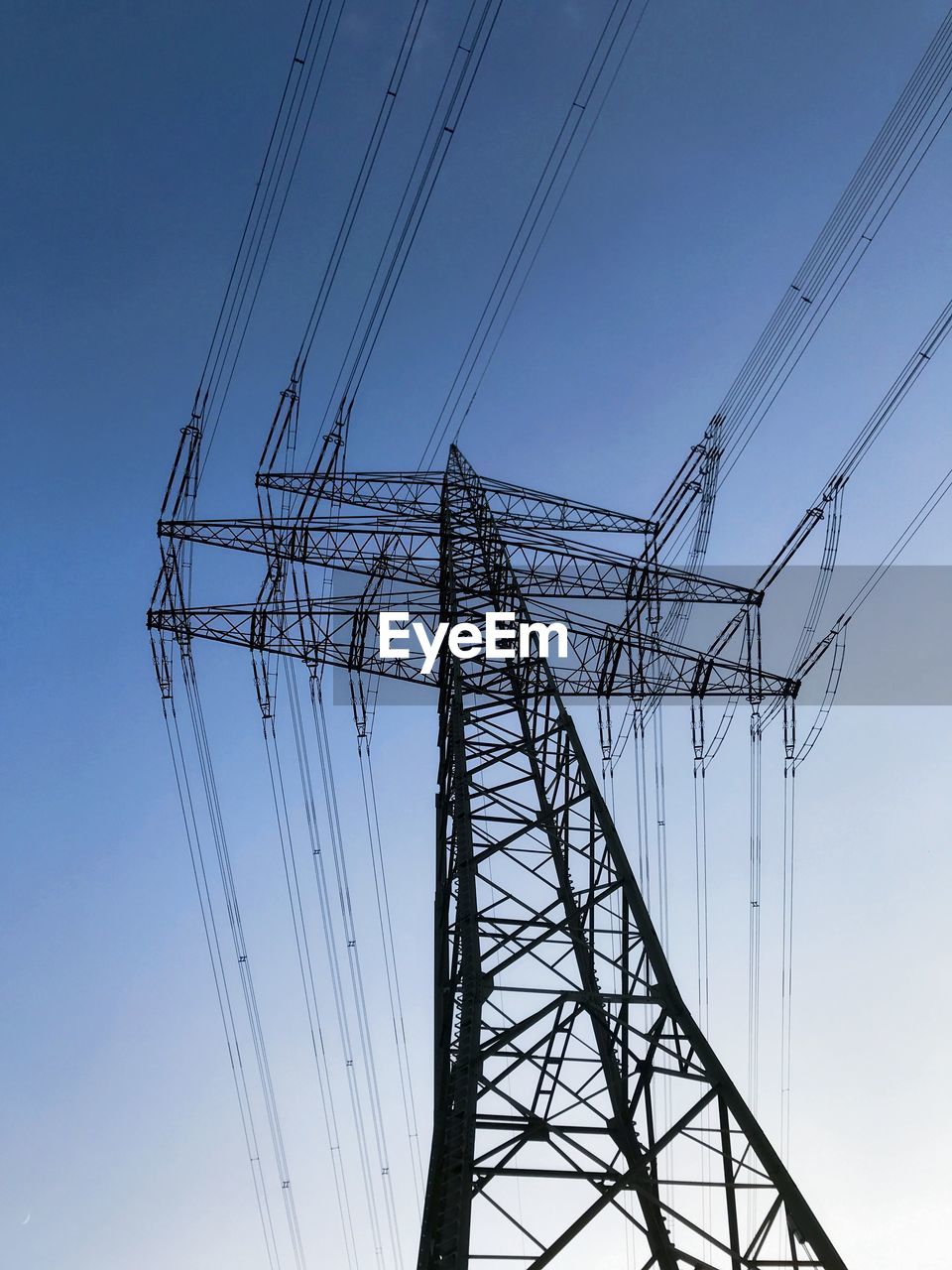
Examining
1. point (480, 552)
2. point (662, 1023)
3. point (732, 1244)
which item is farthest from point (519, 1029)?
point (480, 552)

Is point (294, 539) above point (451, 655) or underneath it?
above

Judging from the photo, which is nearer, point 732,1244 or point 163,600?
point 732,1244

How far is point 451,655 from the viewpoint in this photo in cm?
1870

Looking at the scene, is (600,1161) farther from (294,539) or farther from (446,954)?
(294,539)

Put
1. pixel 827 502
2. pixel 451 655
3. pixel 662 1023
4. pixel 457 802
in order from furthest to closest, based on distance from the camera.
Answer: pixel 827 502 → pixel 451 655 → pixel 457 802 → pixel 662 1023

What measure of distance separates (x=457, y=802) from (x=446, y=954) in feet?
6.76

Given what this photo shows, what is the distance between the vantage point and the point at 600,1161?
9.34 meters

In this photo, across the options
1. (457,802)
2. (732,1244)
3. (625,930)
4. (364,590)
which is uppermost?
(364,590)

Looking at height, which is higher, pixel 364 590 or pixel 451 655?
pixel 364 590

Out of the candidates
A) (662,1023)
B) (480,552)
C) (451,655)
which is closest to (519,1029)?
(662,1023)

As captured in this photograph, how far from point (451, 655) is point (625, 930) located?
7.53 meters

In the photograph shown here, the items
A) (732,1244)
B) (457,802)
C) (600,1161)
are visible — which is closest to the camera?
(732,1244)

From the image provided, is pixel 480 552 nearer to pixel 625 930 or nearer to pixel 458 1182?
pixel 625 930

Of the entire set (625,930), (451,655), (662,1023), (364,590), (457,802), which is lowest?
(662,1023)
